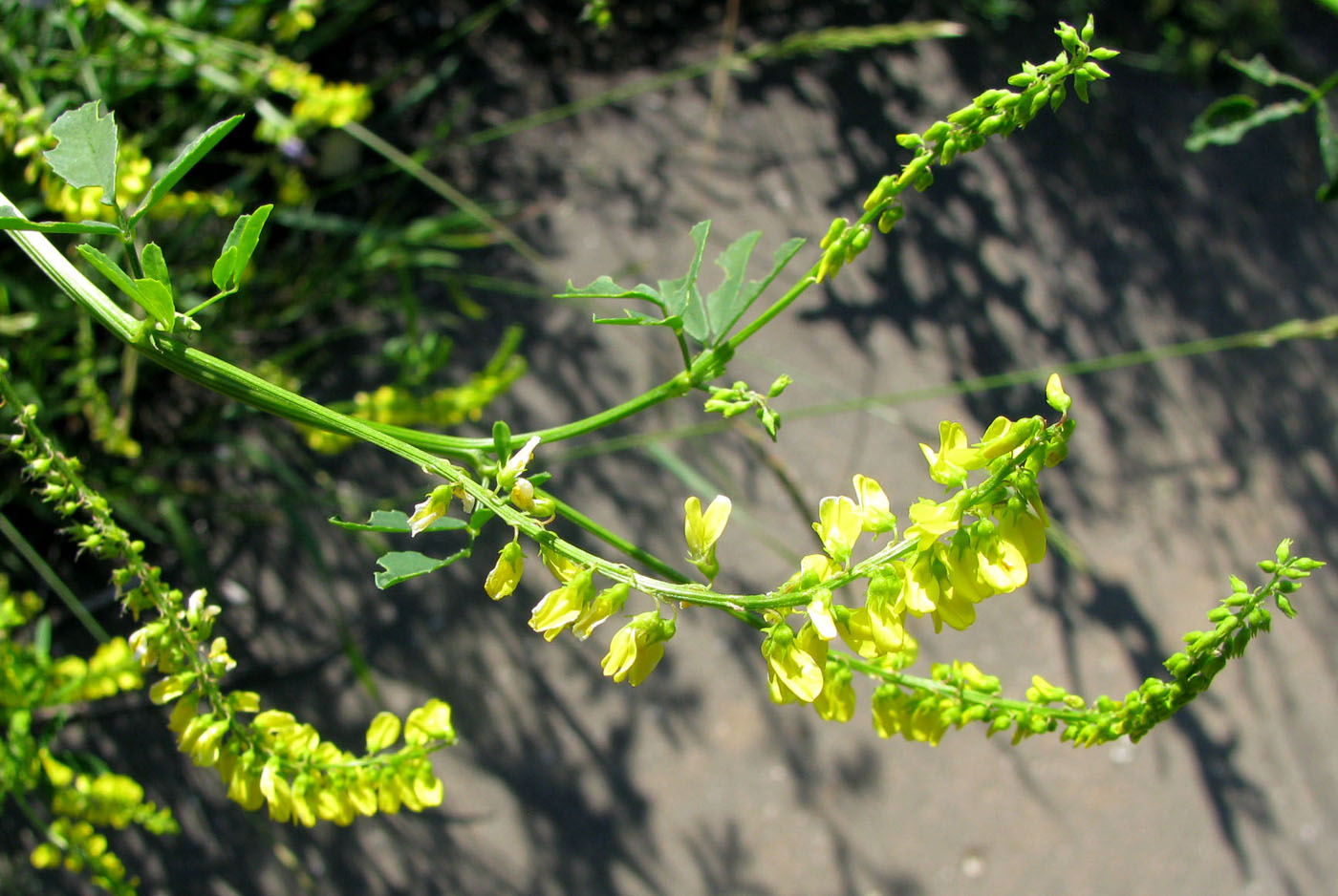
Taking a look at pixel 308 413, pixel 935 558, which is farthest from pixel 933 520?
pixel 308 413

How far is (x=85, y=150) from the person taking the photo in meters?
0.81

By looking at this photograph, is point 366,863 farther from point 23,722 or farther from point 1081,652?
point 1081,652

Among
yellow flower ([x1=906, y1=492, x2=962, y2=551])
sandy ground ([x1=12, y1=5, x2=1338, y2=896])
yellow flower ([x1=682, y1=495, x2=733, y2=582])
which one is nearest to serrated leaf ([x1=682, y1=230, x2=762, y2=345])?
yellow flower ([x1=682, y1=495, x2=733, y2=582])

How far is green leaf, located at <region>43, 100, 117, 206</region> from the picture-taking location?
80 centimetres

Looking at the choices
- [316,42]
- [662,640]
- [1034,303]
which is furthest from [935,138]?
[1034,303]

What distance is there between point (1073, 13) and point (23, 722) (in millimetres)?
4481

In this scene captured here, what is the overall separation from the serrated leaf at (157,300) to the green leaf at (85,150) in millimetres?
145

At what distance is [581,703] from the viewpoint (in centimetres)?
281

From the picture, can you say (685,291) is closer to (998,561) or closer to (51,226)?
(998,561)

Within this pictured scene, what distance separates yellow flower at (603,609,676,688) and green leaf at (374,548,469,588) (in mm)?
163

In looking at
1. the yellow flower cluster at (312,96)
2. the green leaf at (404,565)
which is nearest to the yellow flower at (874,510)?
the green leaf at (404,565)

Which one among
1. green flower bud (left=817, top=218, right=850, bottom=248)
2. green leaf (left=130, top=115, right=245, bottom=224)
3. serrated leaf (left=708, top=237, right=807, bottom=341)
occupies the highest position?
green leaf (left=130, top=115, right=245, bottom=224)

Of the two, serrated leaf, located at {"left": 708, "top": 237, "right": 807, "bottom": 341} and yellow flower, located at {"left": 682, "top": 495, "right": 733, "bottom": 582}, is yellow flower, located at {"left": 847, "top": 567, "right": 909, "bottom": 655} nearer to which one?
yellow flower, located at {"left": 682, "top": 495, "right": 733, "bottom": 582}

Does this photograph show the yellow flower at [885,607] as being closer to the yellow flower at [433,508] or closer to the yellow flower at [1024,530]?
the yellow flower at [1024,530]
